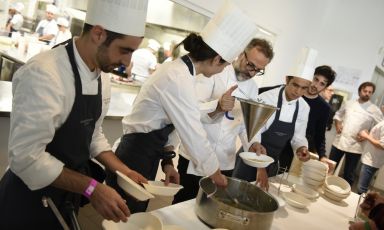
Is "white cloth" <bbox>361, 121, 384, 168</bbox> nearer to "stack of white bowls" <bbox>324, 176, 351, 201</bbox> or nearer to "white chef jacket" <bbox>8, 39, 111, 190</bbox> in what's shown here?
"stack of white bowls" <bbox>324, 176, 351, 201</bbox>

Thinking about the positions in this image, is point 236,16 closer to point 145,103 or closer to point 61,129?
point 145,103

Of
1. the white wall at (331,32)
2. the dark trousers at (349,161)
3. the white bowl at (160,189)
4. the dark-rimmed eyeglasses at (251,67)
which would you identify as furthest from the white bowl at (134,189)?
the white wall at (331,32)

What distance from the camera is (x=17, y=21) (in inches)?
145

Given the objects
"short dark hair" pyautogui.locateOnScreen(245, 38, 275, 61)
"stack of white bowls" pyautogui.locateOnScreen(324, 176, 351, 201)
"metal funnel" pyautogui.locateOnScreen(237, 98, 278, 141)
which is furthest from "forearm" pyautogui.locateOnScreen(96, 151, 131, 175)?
"stack of white bowls" pyautogui.locateOnScreen(324, 176, 351, 201)

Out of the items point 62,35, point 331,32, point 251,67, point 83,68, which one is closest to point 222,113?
point 251,67

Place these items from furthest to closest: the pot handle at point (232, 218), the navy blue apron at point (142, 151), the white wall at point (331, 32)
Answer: the white wall at point (331, 32) < the navy blue apron at point (142, 151) < the pot handle at point (232, 218)

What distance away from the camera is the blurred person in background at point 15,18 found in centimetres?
361

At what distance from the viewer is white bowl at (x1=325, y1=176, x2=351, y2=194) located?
195 cm

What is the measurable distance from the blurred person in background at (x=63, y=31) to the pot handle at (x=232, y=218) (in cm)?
357

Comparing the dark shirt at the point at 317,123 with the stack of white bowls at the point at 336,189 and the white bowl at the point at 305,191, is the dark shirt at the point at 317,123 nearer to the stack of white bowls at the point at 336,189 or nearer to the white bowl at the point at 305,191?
the stack of white bowls at the point at 336,189

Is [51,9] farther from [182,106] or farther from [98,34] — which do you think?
[98,34]

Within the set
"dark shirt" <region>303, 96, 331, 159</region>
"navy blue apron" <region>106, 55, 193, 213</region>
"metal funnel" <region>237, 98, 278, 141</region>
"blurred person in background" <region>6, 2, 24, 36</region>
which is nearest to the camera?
"navy blue apron" <region>106, 55, 193, 213</region>

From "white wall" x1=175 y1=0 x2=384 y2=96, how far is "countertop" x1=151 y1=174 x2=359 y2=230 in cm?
342

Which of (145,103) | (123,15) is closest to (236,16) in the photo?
(145,103)
